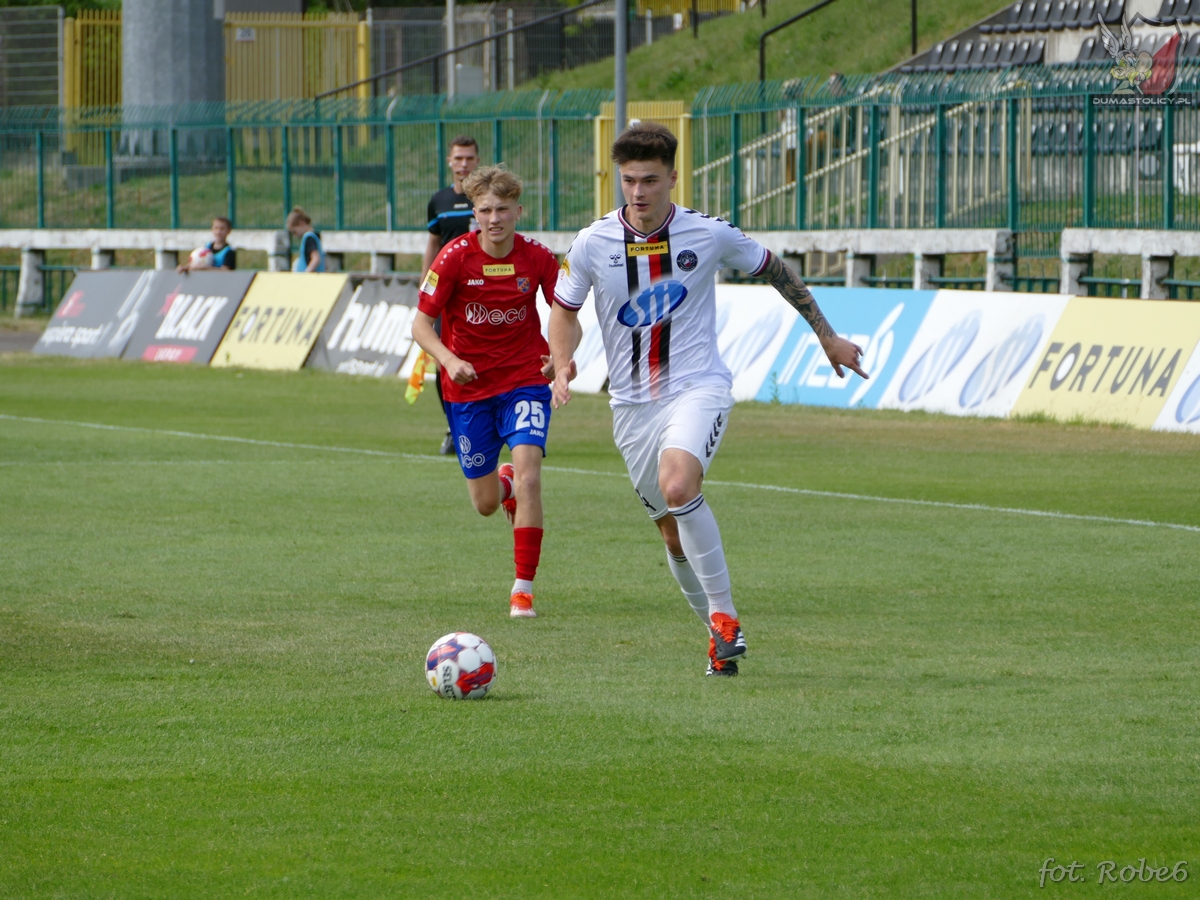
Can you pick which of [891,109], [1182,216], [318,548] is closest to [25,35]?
[891,109]

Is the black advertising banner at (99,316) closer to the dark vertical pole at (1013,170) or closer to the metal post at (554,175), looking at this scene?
the metal post at (554,175)

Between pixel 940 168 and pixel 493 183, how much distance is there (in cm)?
1353

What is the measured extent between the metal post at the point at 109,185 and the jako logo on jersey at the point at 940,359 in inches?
778

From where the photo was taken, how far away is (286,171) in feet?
102

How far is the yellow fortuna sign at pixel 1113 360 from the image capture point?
16.0 meters

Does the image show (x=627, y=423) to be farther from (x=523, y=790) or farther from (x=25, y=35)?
(x=25, y=35)

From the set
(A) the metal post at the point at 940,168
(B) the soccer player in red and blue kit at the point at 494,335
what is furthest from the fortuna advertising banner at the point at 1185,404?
(B) the soccer player in red and blue kit at the point at 494,335

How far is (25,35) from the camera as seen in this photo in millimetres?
46250

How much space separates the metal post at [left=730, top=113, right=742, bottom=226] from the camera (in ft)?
79.0

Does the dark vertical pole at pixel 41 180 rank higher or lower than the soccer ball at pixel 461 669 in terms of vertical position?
higher

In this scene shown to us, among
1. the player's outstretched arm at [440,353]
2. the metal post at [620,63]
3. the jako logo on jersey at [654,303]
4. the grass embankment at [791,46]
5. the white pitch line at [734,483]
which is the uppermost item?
the grass embankment at [791,46]

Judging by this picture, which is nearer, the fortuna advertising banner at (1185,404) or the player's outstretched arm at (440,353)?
the player's outstretched arm at (440,353)

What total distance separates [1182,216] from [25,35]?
114 feet

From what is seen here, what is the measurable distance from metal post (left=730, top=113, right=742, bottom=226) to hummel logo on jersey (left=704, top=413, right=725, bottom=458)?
17124mm
